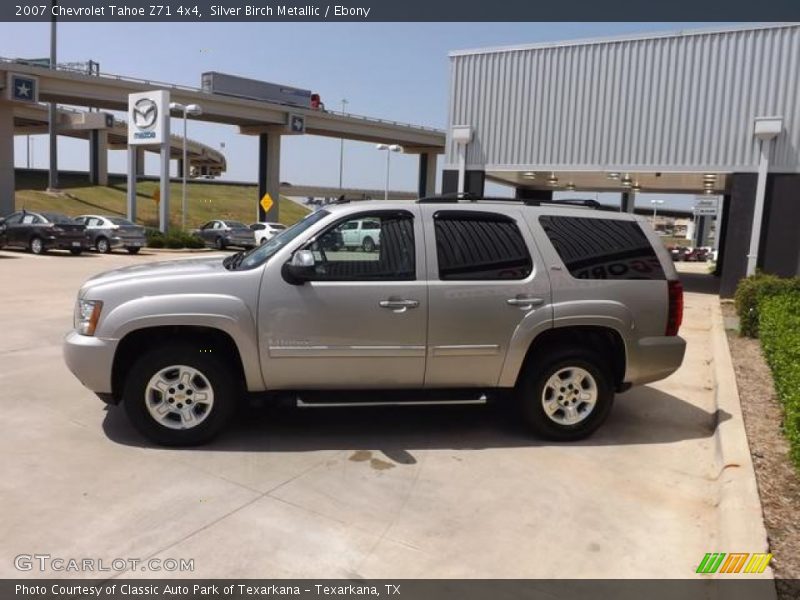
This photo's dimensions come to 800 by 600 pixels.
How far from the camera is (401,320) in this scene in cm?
501

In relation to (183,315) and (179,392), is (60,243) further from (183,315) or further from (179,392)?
Answer: (183,315)

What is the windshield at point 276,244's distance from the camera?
5.09 metres

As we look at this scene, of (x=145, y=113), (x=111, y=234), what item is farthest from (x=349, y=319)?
(x=145, y=113)

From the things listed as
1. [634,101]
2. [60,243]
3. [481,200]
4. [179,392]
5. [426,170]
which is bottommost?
[60,243]

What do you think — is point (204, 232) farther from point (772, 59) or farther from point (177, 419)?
point (177, 419)

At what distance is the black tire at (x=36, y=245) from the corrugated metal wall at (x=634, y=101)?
48.8 feet

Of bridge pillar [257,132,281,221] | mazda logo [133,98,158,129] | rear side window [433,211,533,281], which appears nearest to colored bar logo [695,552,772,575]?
rear side window [433,211,533,281]

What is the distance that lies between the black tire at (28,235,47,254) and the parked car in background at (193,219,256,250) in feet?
37.1

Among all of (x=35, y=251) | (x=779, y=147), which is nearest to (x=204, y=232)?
(x=35, y=251)

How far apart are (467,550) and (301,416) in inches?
99.0

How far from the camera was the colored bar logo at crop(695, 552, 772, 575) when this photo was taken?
3404 mm

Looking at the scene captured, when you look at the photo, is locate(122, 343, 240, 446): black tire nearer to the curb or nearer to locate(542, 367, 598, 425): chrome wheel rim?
locate(542, 367, 598, 425): chrome wheel rim

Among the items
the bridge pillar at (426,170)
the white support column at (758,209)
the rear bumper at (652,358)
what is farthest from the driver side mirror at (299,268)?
the bridge pillar at (426,170)

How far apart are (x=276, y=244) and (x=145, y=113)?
1206 inches
